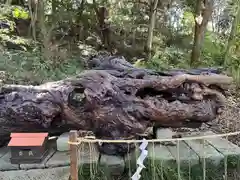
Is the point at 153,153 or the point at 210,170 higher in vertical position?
the point at 153,153

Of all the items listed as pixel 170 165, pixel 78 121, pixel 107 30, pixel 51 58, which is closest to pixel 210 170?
pixel 170 165

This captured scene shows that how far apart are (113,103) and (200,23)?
16.3ft

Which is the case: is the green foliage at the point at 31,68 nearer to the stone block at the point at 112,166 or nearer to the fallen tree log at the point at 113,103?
the fallen tree log at the point at 113,103

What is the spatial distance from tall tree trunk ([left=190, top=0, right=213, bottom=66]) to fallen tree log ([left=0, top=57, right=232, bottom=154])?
161 inches

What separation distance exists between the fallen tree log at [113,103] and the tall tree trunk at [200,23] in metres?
4.09

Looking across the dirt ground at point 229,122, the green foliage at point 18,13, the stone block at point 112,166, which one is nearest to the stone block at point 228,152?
the dirt ground at point 229,122

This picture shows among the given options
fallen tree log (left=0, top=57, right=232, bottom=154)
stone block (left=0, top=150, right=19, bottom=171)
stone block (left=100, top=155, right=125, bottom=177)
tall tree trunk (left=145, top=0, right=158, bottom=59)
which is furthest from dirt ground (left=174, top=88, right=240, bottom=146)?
tall tree trunk (left=145, top=0, right=158, bottom=59)

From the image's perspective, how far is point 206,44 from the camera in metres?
8.15

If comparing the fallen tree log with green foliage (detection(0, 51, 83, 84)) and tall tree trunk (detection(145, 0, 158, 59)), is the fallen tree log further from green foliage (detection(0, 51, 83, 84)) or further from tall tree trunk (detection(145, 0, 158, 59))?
tall tree trunk (detection(145, 0, 158, 59))

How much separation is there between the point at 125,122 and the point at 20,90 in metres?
1.23

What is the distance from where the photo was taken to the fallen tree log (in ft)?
10.3

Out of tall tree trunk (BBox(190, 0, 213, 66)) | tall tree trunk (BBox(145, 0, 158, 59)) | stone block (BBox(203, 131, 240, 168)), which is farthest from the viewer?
tall tree trunk (BBox(145, 0, 158, 59))

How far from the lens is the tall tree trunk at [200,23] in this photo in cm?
721

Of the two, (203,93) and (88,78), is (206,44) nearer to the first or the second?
(203,93)
